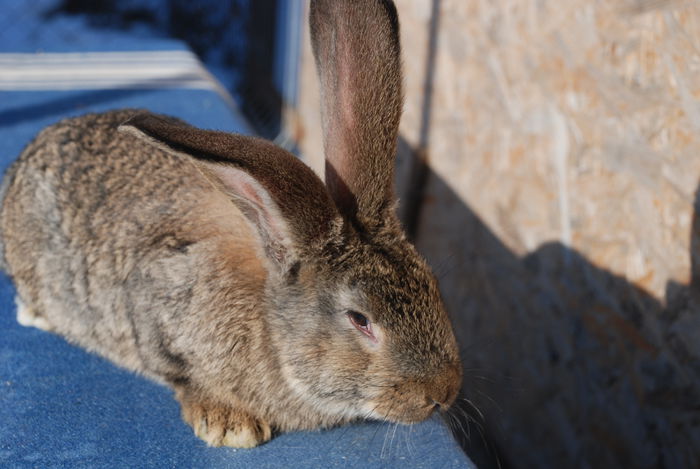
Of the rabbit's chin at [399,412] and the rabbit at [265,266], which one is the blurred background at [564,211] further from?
the rabbit at [265,266]

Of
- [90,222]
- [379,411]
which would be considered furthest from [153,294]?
[379,411]

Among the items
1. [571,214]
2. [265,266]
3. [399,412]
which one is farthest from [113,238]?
[571,214]

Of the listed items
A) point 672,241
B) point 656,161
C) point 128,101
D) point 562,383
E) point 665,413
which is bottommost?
point 562,383

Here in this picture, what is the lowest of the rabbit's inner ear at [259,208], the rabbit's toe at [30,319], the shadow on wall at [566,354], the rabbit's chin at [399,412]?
the shadow on wall at [566,354]

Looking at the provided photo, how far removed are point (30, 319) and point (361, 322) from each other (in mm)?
1476

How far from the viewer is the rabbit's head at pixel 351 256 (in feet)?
6.97

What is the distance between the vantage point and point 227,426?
2.39 m

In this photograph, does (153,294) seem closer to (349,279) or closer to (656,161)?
(349,279)

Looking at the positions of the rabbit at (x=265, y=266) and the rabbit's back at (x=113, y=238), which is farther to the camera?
the rabbit's back at (x=113, y=238)

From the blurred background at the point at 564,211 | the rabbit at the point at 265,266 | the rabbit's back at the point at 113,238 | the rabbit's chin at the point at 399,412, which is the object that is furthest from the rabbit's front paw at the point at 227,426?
the blurred background at the point at 564,211

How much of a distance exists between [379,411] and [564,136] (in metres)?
2.14

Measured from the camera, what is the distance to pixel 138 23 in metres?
7.29

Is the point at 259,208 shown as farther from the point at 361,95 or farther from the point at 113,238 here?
the point at 113,238

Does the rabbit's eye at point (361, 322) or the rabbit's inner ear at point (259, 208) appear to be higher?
the rabbit's inner ear at point (259, 208)
